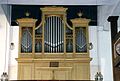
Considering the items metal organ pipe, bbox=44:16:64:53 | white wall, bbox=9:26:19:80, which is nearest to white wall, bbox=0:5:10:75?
white wall, bbox=9:26:19:80

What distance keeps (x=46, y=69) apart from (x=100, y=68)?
5.83ft

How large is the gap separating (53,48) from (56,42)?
0.69 ft

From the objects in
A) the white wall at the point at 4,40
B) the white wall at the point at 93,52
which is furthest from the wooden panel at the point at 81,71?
the white wall at the point at 4,40

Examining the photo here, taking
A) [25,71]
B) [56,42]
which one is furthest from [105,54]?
[25,71]

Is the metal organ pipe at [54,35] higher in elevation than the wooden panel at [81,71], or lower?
higher

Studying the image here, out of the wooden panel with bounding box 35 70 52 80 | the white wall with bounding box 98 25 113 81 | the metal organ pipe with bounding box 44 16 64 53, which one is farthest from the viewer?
the white wall with bounding box 98 25 113 81

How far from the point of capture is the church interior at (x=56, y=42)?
10703mm

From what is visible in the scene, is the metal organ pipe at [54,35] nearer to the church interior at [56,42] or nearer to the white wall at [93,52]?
the church interior at [56,42]

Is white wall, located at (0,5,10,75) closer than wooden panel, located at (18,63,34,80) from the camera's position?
No

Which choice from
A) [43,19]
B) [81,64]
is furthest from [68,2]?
[81,64]

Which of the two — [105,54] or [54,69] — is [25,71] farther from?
[105,54]

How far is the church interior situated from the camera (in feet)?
35.1

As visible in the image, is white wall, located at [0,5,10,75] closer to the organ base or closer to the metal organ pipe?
the organ base

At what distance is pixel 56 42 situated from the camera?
35.7 ft
